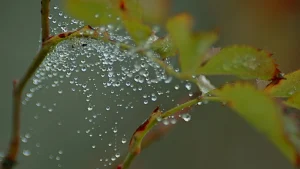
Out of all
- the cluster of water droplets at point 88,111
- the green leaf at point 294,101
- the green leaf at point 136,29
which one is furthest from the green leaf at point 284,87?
the cluster of water droplets at point 88,111

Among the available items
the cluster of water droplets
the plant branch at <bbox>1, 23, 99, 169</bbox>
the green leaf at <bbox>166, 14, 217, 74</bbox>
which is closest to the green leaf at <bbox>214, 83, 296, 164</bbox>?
the green leaf at <bbox>166, 14, 217, 74</bbox>

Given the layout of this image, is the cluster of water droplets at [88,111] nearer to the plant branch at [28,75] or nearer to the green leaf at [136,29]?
the plant branch at [28,75]

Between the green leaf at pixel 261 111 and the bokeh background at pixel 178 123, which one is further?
the bokeh background at pixel 178 123

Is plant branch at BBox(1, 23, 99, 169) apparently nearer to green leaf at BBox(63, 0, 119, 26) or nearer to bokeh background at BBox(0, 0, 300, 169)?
green leaf at BBox(63, 0, 119, 26)

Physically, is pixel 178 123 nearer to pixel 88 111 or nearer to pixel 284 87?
pixel 88 111

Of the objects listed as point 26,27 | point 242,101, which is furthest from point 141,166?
point 242,101
